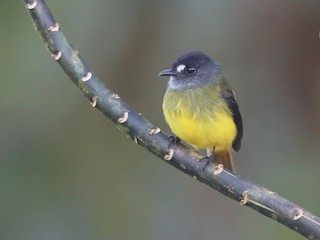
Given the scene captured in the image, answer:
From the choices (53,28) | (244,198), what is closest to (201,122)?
(244,198)

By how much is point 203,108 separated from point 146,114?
188 centimetres

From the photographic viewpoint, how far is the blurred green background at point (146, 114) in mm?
4918

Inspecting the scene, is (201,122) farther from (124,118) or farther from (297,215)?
Answer: (297,215)

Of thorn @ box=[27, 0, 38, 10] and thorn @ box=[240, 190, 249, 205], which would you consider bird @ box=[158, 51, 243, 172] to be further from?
thorn @ box=[27, 0, 38, 10]

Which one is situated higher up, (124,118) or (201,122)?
(201,122)

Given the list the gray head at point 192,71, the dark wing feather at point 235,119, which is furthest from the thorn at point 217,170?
the gray head at point 192,71

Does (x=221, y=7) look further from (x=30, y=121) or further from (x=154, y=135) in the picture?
(x=154, y=135)

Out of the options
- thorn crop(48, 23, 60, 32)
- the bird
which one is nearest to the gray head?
the bird

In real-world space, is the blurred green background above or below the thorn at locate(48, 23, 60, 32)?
above

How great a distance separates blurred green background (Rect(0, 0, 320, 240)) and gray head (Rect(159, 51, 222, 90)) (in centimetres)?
109

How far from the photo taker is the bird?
3369 millimetres

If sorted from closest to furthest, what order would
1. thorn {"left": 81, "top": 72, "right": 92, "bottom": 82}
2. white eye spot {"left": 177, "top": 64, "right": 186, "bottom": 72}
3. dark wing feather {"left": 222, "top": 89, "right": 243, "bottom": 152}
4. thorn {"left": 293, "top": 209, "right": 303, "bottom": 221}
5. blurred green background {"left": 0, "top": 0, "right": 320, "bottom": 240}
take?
thorn {"left": 293, "top": 209, "right": 303, "bottom": 221}
thorn {"left": 81, "top": 72, "right": 92, "bottom": 82}
dark wing feather {"left": 222, "top": 89, "right": 243, "bottom": 152}
white eye spot {"left": 177, "top": 64, "right": 186, "bottom": 72}
blurred green background {"left": 0, "top": 0, "right": 320, "bottom": 240}

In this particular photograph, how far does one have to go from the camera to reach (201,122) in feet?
11.1

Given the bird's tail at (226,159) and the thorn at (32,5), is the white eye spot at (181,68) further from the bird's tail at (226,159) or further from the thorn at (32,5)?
the thorn at (32,5)
